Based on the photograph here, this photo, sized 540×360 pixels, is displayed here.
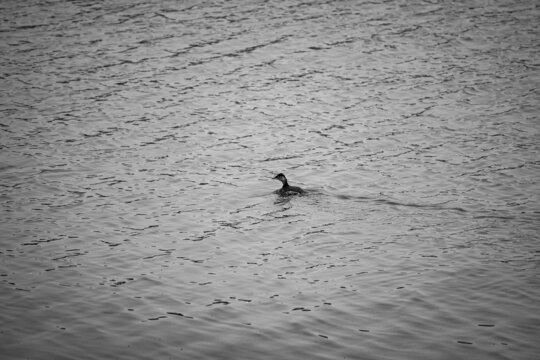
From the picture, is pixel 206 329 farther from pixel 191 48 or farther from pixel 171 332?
pixel 191 48

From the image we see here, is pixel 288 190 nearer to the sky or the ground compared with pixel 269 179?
nearer to the sky

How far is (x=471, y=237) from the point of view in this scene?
74.8 ft

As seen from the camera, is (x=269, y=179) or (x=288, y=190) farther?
(x=269, y=179)

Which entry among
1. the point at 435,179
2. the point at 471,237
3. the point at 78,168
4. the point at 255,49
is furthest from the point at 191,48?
the point at 471,237

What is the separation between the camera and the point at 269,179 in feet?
96.8

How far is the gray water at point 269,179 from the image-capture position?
18.2m

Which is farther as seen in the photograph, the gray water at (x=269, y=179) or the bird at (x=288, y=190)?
the bird at (x=288, y=190)

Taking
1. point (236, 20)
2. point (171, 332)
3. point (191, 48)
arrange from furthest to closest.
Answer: point (236, 20) → point (191, 48) → point (171, 332)

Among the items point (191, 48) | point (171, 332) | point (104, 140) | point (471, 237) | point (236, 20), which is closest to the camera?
point (171, 332)

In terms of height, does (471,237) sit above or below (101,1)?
below

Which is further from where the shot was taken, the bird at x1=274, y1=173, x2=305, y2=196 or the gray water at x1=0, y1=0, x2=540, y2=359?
the bird at x1=274, y1=173, x2=305, y2=196

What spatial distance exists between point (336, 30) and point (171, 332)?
3275 centimetres

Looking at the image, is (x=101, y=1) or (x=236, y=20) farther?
(x=101, y=1)

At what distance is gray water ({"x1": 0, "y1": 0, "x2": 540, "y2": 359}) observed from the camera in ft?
59.8
